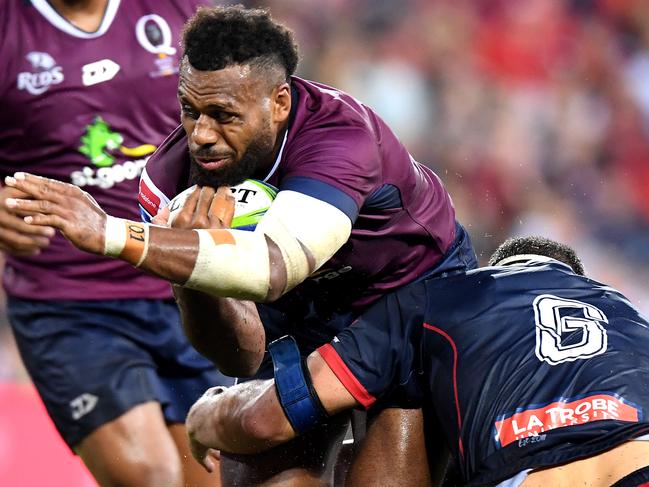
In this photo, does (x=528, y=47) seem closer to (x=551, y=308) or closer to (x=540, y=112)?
(x=540, y=112)

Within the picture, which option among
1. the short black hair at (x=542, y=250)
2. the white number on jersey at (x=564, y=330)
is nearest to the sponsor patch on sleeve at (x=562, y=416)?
the white number on jersey at (x=564, y=330)

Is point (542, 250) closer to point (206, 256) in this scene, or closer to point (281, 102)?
point (281, 102)

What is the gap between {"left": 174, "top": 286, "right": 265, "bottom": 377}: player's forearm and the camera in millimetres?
3738

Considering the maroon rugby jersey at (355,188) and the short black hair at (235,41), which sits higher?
the short black hair at (235,41)

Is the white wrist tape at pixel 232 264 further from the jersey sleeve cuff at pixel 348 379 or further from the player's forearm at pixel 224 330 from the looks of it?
the jersey sleeve cuff at pixel 348 379

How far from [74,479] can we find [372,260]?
113 inches

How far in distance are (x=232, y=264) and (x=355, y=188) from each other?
1.65 feet

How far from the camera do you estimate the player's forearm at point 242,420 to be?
3.90 meters

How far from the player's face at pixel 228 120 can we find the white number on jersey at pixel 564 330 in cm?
99

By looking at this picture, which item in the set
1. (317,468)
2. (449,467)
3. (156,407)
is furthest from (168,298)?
(449,467)

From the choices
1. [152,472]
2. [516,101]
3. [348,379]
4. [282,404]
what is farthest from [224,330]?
[516,101]

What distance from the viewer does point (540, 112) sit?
28.5ft

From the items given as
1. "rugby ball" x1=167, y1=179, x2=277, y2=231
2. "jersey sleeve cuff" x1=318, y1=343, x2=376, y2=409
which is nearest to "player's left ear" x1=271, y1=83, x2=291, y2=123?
"rugby ball" x1=167, y1=179, x2=277, y2=231

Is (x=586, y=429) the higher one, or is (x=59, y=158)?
(x=59, y=158)
